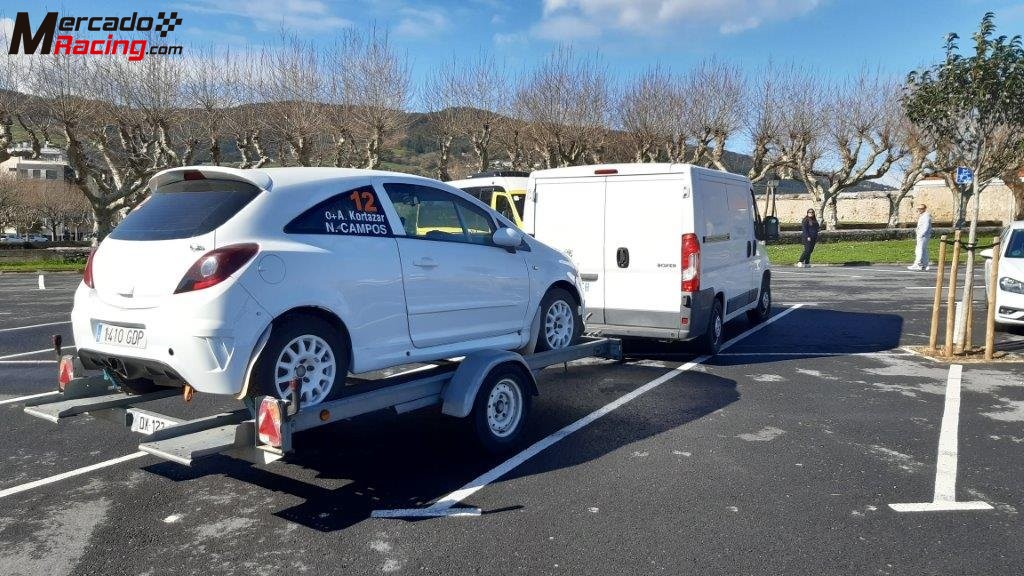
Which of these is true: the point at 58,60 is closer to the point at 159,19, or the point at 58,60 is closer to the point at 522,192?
the point at 159,19

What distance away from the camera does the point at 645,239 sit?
27.5 feet

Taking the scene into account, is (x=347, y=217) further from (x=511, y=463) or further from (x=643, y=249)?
(x=643, y=249)

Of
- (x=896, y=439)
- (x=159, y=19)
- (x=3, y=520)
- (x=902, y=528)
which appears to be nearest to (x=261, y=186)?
(x=3, y=520)

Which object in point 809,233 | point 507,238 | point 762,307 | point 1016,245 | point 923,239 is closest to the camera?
point 507,238

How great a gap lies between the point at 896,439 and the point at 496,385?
123 inches

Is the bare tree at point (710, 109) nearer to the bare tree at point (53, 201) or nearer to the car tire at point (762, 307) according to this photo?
the car tire at point (762, 307)

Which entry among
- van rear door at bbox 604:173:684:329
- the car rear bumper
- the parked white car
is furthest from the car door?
the parked white car

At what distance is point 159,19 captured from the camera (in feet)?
93.4

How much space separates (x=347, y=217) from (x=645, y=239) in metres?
4.43

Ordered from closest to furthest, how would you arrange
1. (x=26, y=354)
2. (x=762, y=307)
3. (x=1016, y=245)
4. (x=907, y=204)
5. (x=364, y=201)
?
1. (x=364, y=201)
2. (x=26, y=354)
3. (x=1016, y=245)
4. (x=762, y=307)
5. (x=907, y=204)

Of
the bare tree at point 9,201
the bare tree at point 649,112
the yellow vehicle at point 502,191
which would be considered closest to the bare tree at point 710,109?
the bare tree at point 649,112

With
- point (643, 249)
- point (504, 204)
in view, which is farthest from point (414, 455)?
point (504, 204)

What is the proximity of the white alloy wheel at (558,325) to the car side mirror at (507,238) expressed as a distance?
0.78 m

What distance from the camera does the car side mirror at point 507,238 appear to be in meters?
5.76
